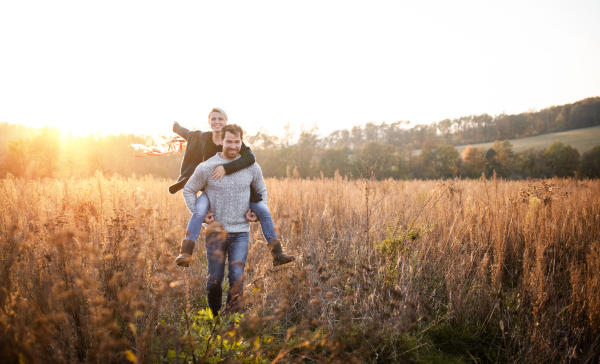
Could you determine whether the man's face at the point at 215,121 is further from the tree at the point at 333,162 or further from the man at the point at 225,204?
the tree at the point at 333,162

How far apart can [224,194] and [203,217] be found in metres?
0.26

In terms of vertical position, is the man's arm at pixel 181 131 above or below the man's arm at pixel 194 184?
above

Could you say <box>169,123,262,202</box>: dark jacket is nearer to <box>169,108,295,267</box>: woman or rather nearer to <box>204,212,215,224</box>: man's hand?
<box>169,108,295,267</box>: woman

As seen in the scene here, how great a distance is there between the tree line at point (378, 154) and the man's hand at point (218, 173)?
13346 mm

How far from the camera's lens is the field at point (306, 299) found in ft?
4.69

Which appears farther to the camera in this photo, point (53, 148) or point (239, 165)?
point (53, 148)

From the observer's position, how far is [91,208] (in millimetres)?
4758

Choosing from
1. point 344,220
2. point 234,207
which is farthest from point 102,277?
point 344,220

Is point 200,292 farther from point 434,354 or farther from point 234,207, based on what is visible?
point 434,354

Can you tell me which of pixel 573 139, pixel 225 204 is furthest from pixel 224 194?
pixel 573 139

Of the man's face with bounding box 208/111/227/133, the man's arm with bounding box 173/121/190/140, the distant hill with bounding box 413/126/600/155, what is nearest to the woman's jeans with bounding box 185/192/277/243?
the man's face with bounding box 208/111/227/133

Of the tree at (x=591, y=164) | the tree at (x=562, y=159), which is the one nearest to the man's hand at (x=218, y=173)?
the tree at (x=591, y=164)

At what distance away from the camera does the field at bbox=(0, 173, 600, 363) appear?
4.69 feet

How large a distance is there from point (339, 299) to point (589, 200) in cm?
556
